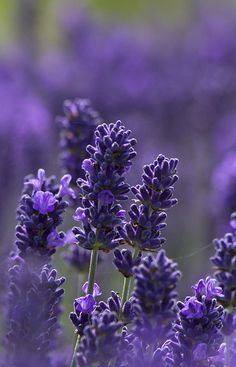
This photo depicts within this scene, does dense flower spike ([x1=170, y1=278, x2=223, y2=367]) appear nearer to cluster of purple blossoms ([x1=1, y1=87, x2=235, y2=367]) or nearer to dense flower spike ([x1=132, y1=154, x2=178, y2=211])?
cluster of purple blossoms ([x1=1, y1=87, x2=235, y2=367])

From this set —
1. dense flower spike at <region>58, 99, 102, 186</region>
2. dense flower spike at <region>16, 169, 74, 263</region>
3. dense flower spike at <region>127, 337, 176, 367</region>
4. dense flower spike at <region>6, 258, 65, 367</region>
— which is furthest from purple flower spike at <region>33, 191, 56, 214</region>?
dense flower spike at <region>58, 99, 102, 186</region>

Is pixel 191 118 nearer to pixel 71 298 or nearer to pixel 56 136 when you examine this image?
pixel 56 136

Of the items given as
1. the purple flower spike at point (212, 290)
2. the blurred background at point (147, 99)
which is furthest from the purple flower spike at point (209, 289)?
the blurred background at point (147, 99)

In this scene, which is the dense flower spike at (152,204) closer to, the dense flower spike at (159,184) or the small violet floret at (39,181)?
the dense flower spike at (159,184)

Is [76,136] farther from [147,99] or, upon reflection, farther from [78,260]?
[147,99]

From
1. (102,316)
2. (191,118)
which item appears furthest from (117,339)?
(191,118)

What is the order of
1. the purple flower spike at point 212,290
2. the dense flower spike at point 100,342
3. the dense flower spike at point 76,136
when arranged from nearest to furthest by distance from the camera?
1. the dense flower spike at point 100,342
2. the purple flower spike at point 212,290
3. the dense flower spike at point 76,136
